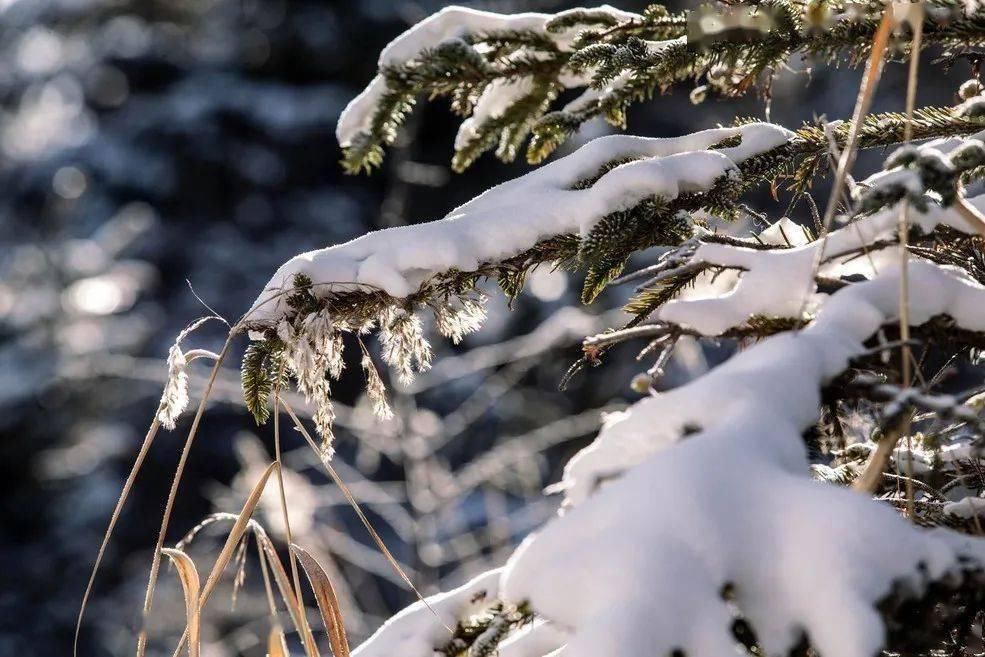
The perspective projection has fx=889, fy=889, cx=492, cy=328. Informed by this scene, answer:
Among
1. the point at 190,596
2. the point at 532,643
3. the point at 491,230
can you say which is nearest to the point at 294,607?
the point at 190,596

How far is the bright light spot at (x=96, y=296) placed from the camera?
33.3 feet

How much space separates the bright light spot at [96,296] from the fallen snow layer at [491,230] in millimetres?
9807

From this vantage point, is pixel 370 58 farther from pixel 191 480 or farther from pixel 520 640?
pixel 520 640

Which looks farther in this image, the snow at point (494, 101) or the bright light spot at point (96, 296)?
the bright light spot at point (96, 296)

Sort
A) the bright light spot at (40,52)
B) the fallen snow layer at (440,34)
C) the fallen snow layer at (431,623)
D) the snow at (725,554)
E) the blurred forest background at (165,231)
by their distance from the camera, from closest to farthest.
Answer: the snow at (725,554) < the fallen snow layer at (431,623) < the fallen snow layer at (440,34) < the blurred forest background at (165,231) < the bright light spot at (40,52)

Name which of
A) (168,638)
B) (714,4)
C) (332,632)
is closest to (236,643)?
(168,638)

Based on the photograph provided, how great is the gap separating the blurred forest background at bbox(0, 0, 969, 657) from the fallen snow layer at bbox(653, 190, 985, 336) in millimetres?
6232

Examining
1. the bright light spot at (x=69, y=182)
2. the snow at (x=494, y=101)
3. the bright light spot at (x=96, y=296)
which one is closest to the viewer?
the snow at (x=494, y=101)

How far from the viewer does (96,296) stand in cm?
1023

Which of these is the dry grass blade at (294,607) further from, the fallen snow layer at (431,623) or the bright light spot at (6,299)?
the bright light spot at (6,299)

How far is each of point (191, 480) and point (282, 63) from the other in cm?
537

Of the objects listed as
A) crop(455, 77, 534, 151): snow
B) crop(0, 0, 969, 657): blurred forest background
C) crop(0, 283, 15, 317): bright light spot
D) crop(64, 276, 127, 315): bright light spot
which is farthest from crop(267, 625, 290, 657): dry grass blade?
crop(0, 283, 15, 317): bright light spot

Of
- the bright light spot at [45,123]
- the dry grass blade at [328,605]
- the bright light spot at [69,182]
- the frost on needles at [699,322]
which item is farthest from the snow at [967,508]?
the bright light spot at [45,123]

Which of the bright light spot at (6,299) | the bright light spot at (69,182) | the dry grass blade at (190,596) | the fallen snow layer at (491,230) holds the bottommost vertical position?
the bright light spot at (6,299)
